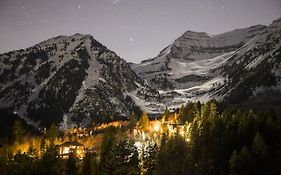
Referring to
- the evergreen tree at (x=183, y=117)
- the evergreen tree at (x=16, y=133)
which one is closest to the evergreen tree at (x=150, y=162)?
the evergreen tree at (x=183, y=117)

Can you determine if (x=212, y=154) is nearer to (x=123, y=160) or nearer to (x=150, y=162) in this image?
(x=150, y=162)

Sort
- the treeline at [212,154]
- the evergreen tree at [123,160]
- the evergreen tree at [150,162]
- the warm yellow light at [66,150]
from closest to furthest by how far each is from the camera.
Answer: the evergreen tree at [123,160]
the treeline at [212,154]
the evergreen tree at [150,162]
the warm yellow light at [66,150]

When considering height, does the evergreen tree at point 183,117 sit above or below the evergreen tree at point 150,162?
above

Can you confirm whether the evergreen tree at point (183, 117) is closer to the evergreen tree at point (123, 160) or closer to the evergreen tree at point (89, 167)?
the evergreen tree at point (89, 167)

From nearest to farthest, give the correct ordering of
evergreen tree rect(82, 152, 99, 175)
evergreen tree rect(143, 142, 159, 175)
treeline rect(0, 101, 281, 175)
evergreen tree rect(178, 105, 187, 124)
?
treeline rect(0, 101, 281, 175)
evergreen tree rect(143, 142, 159, 175)
evergreen tree rect(82, 152, 99, 175)
evergreen tree rect(178, 105, 187, 124)

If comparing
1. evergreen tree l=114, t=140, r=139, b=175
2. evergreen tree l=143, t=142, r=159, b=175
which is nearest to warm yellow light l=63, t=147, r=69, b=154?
evergreen tree l=143, t=142, r=159, b=175

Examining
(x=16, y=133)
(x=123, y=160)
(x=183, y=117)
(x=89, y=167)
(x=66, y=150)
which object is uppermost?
(x=183, y=117)

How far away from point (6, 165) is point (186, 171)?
202 feet

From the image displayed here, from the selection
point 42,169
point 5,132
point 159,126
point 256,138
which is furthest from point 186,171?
point 5,132

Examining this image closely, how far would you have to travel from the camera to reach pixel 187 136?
449ft

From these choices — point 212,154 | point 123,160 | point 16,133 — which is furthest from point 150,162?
point 16,133

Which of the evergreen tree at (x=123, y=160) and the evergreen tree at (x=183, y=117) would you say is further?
the evergreen tree at (x=183, y=117)

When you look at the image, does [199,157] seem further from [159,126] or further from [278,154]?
[159,126]

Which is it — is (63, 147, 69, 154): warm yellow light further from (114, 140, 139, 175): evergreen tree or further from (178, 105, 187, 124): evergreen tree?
(114, 140, 139, 175): evergreen tree
